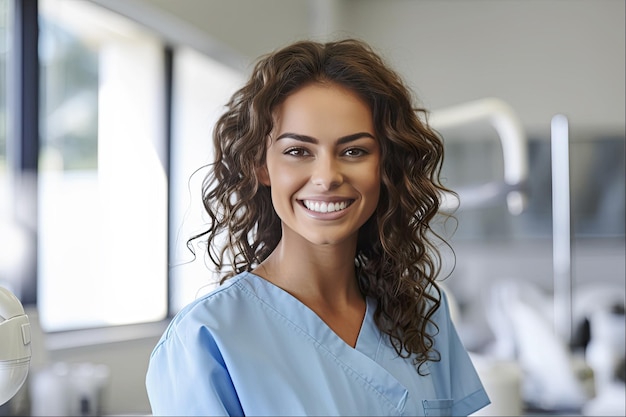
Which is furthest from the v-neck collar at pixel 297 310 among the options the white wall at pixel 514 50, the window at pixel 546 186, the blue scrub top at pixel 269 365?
the window at pixel 546 186

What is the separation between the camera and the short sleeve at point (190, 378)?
37.9 inches

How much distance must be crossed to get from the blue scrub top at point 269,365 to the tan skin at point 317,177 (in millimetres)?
39

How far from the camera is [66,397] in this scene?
1.75 metres

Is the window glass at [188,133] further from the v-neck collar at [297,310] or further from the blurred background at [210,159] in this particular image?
the v-neck collar at [297,310]

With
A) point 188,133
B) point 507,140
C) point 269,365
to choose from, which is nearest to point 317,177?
point 269,365

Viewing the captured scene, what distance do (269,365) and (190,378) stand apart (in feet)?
0.33

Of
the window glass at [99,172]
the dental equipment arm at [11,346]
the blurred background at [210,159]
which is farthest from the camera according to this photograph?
the window glass at [99,172]

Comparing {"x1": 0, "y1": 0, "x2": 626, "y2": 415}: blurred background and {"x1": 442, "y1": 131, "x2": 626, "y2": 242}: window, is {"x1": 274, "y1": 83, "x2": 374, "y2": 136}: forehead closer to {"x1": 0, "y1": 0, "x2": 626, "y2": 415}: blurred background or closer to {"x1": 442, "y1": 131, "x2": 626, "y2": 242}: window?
{"x1": 0, "y1": 0, "x2": 626, "y2": 415}: blurred background

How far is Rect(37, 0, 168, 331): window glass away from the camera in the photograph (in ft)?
9.37

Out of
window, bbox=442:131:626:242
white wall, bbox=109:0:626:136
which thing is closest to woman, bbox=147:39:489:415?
white wall, bbox=109:0:626:136

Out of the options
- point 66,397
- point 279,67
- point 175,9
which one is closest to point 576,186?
point 175,9

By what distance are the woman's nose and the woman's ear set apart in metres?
0.10

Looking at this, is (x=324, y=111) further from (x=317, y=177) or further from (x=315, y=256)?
(x=315, y=256)

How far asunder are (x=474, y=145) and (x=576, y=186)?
65 centimetres
